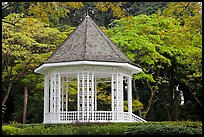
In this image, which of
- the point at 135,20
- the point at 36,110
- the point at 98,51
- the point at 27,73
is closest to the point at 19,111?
the point at 36,110

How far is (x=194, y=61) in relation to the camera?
2291 cm

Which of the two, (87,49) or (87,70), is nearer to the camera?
(87,70)

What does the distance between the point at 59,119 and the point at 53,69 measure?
2.18 meters

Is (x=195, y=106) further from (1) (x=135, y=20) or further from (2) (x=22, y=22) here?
(2) (x=22, y=22)

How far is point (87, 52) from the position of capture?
16750 mm

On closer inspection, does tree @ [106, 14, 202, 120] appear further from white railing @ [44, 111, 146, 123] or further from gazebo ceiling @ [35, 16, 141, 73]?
white railing @ [44, 111, 146, 123]

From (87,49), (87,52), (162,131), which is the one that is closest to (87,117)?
(87,52)

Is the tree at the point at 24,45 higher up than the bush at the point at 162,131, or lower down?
higher up

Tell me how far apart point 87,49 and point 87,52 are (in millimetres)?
286

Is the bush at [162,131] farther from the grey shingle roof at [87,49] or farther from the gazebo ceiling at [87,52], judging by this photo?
the grey shingle roof at [87,49]

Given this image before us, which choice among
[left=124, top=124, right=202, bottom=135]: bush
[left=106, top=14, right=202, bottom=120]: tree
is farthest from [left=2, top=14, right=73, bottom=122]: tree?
[left=124, top=124, right=202, bottom=135]: bush

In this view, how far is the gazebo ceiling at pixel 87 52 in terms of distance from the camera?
16.4 metres

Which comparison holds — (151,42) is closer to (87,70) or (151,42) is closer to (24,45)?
(87,70)

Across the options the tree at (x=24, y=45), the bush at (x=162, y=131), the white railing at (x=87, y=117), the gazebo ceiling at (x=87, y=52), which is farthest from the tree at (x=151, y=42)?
the bush at (x=162, y=131)
